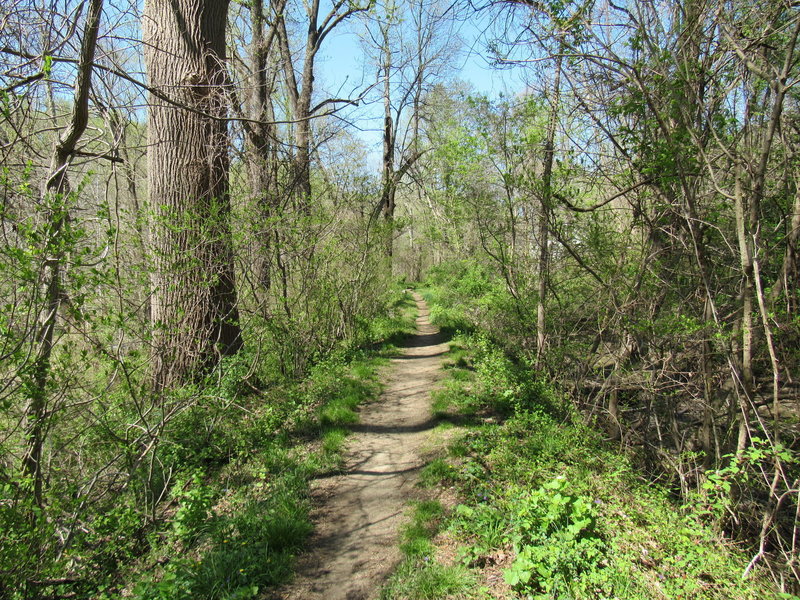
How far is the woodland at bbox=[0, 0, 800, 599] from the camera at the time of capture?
304 centimetres

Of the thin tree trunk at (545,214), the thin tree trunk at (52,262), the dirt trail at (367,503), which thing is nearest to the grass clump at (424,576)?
the dirt trail at (367,503)

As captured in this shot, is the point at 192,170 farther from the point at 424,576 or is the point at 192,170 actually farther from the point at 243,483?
the point at 424,576

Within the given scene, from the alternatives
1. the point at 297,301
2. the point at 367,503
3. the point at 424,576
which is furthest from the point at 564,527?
the point at 297,301

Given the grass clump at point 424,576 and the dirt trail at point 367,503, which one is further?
the dirt trail at point 367,503

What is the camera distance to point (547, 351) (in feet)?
22.4

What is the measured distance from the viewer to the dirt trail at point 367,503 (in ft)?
10.8

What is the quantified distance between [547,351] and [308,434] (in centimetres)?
370

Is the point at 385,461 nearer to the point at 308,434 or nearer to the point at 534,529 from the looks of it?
the point at 308,434

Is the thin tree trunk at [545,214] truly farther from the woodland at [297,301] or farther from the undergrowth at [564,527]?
the undergrowth at [564,527]

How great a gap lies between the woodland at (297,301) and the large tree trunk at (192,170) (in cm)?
4

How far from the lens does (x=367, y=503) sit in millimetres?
4285

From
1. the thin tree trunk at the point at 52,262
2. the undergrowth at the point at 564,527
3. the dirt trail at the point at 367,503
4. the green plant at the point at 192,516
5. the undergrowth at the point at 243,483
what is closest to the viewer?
the thin tree trunk at the point at 52,262

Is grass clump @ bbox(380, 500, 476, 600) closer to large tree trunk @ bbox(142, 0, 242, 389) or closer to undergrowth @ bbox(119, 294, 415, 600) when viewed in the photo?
undergrowth @ bbox(119, 294, 415, 600)

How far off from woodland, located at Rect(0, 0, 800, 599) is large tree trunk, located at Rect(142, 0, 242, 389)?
0.04 m
